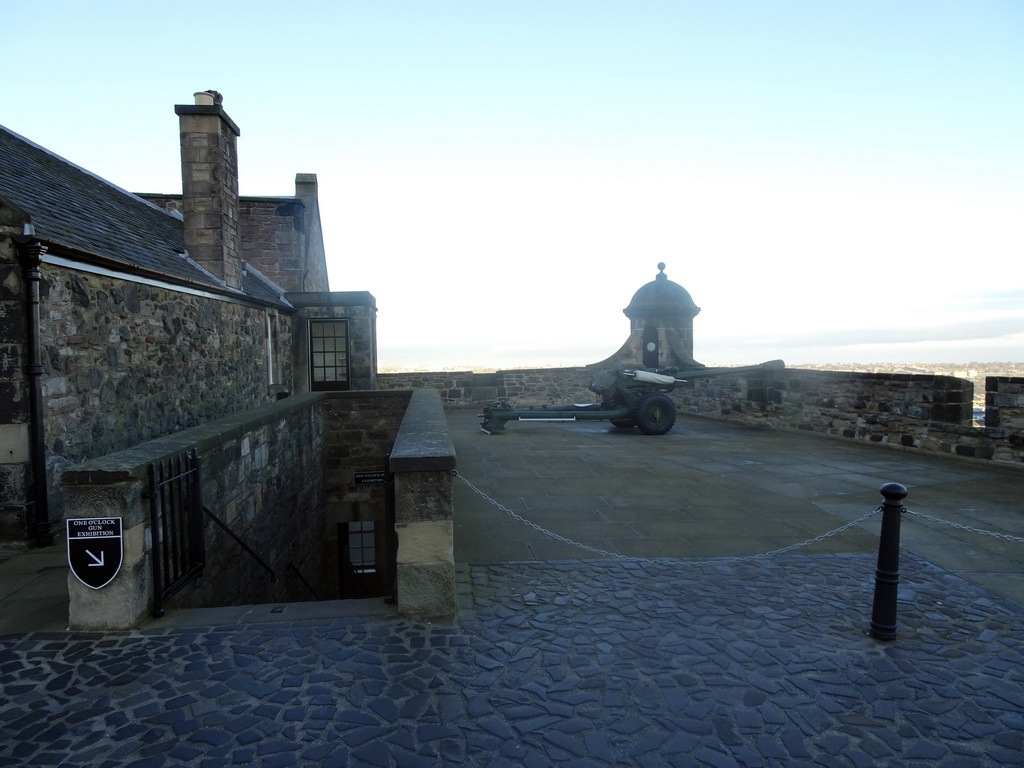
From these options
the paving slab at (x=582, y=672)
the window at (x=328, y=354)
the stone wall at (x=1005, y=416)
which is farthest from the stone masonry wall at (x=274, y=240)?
the stone wall at (x=1005, y=416)

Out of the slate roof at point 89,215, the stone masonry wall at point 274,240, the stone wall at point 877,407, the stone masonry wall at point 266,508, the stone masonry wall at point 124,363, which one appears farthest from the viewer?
the stone masonry wall at point 274,240

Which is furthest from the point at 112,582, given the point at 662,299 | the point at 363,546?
the point at 662,299

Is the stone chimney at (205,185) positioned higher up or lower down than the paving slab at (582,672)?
higher up

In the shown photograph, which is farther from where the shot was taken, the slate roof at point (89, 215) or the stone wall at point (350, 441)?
the stone wall at point (350, 441)

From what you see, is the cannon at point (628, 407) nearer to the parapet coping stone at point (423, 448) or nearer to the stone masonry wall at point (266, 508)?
the stone masonry wall at point (266, 508)

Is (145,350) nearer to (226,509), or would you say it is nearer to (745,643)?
(226,509)

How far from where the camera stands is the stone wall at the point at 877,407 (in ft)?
26.6

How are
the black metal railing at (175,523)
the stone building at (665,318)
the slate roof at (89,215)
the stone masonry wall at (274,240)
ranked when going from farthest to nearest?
the stone masonry wall at (274,240), the stone building at (665,318), the slate roof at (89,215), the black metal railing at (175,523)

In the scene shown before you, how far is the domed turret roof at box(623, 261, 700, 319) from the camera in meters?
15.6

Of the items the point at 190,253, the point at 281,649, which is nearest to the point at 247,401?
the point at 190,253

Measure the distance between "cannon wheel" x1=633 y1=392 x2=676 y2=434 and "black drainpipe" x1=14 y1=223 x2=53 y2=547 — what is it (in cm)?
894

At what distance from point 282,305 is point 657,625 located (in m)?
12.1

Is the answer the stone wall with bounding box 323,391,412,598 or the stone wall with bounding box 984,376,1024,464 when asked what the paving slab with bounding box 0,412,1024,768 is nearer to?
the stone wall with bounding box 984,376,1024,464

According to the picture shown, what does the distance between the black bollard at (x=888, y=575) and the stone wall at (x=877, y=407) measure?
593 cm
